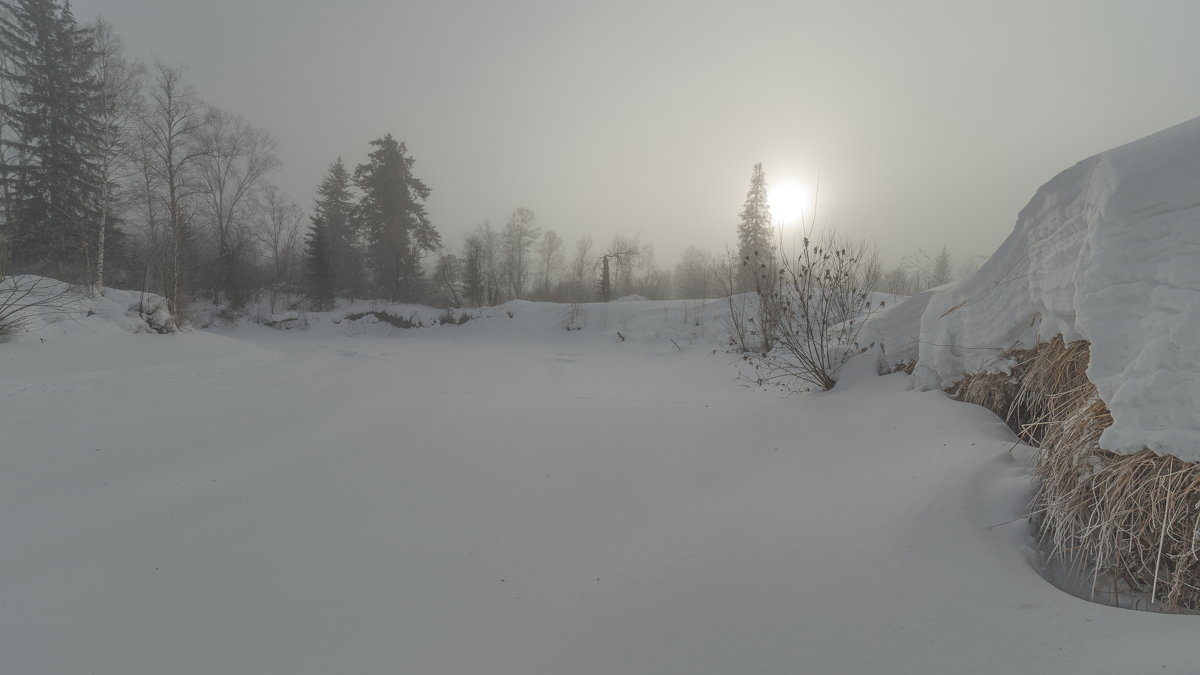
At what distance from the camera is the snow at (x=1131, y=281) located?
5.08ft

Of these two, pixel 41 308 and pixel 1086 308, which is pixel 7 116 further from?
pixel 1086 308

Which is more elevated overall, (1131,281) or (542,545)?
(1131,281)

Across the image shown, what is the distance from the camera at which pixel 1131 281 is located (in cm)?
181

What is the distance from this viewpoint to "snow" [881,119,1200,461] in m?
1.55

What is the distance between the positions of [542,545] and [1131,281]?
2.83 metres

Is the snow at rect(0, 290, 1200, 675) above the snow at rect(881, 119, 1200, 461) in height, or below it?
below

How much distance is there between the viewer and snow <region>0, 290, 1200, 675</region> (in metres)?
1.57

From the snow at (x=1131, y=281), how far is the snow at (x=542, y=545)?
60 cm

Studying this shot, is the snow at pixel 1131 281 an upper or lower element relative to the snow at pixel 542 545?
upper

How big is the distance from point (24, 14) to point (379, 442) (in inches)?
983

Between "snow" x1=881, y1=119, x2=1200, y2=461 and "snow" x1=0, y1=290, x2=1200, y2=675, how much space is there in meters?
0.60

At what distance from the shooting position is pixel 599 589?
78.3 inches

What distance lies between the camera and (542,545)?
241cm

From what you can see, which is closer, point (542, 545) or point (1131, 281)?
point (1131, 281)
